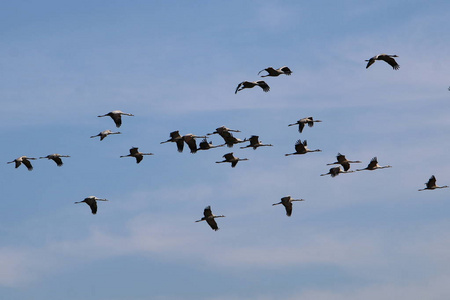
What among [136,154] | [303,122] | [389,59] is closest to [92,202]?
[136,154]

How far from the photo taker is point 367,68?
6850cm

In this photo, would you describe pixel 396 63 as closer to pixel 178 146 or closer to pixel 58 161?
pixel 178 146

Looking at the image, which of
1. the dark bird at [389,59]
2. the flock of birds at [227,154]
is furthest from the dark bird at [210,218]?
the dark bird at [389,59]

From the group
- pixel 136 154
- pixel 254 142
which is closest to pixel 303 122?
pixel 254 142

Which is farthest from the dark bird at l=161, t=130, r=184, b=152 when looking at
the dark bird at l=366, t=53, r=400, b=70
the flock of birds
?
the dark bird at l=366, t=53, r=400, b=70

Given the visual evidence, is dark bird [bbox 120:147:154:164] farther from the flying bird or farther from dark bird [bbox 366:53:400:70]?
dark bird [bbox 366:53:400:70]

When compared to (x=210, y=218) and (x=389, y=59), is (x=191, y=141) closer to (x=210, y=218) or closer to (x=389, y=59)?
(x=210, y=218)

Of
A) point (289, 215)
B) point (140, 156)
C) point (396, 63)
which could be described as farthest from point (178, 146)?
point (396, 63)

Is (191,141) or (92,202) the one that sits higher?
(191,141)

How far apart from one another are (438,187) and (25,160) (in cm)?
2930

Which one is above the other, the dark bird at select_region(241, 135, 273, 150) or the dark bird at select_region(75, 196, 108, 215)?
the dark bird at select_region(241, 135, 273, 150)

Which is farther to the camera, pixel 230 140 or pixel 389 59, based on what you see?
pixel 230 140

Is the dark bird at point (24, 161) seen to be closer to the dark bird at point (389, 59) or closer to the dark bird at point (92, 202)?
the dark bird at point (92, 202)

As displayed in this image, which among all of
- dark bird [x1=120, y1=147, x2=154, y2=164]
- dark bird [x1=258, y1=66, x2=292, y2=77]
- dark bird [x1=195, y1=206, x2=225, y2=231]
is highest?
dark bird [x1=258, y1=66, x2=292, y2=77]
